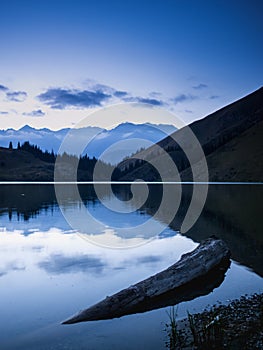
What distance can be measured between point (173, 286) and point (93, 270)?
752cm

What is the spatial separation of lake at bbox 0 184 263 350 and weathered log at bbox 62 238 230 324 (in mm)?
553

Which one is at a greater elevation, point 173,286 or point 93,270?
point 93,270

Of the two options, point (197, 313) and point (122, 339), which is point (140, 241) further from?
point (122, 339)

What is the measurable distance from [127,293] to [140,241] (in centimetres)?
1873

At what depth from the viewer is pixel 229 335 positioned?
12.7 m

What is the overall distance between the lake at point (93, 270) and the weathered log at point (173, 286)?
55 cm

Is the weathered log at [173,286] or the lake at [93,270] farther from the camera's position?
the weathered log at [173,286]

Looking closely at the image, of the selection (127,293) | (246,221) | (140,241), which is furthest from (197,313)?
(246,221)

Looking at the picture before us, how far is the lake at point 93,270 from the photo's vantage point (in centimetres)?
1397

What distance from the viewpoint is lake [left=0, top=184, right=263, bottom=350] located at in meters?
14.0

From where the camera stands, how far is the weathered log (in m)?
15.9

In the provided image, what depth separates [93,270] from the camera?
24.0 m

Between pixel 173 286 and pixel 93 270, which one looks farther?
pixel 93 270

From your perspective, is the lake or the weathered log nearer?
the lake
